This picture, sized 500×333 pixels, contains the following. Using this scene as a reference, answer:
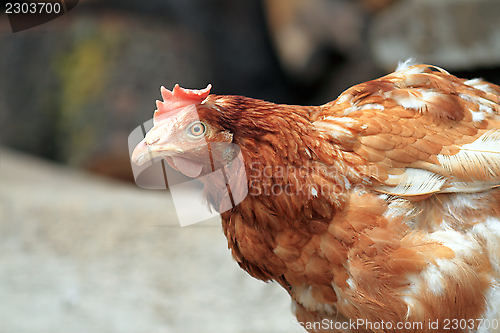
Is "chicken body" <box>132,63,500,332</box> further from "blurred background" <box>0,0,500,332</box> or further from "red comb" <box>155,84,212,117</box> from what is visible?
"blurred background" <box>0,0,500,332</box>

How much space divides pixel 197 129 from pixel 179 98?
119 millimetres

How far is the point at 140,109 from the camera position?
5.19 meters

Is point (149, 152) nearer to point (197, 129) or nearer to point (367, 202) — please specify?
point (197, 129)

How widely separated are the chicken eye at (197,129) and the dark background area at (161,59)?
12.2 feet

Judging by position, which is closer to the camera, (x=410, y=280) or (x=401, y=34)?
(x=410, y=280)

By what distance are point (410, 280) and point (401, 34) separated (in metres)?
3.70

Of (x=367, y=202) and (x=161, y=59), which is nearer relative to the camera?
(x=367, y=202)

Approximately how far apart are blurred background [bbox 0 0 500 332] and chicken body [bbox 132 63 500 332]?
145 centimetres

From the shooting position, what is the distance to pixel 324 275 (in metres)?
1.38

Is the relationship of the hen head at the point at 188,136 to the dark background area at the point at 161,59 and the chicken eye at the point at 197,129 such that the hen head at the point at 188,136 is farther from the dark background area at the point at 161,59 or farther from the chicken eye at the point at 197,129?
the dark background area at the point at 161,59

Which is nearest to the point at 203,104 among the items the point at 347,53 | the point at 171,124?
the point at 171,124

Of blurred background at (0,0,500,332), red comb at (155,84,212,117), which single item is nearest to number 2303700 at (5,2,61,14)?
blurred background at (0,0,500,332)

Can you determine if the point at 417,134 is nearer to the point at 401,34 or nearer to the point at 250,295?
the point at 250,295

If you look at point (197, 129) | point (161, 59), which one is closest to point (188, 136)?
point (197, 129)
